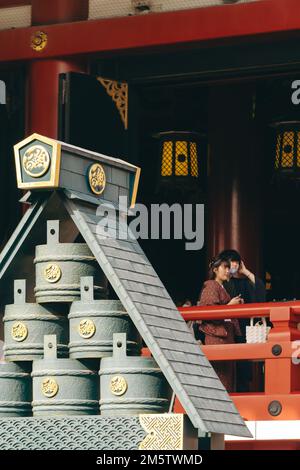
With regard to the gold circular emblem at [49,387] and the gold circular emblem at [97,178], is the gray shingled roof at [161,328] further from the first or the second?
the gold circular emblem at [49,387]

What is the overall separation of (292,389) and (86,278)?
120 inches

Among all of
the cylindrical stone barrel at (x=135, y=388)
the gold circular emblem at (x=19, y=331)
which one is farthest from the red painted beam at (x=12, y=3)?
the cylindrical stone barrel at (x=135, y=388)

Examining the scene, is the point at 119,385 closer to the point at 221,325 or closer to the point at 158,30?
the point at 221,325

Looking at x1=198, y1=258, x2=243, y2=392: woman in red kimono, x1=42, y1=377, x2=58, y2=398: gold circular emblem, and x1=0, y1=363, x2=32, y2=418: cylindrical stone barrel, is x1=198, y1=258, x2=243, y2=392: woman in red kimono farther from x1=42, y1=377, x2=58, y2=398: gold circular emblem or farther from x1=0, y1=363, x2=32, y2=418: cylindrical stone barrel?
x1=42, y1=377, x2=58, y2=398: gold circular emblem

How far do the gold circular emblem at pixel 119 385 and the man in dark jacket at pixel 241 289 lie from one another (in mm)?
3934

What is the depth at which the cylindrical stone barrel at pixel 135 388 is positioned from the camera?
8227 millimetres

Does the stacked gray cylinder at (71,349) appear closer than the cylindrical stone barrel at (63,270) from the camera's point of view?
Yes

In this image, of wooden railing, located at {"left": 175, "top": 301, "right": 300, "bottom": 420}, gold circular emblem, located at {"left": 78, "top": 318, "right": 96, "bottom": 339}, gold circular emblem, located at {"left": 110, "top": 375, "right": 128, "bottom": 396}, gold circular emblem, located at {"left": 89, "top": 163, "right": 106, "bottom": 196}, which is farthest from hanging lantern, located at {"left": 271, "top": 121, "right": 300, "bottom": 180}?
gold circular emblem, located at {"left": 110, "top": 375, "right": 128, "bottom": 396}

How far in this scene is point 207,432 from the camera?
7891 millimetres

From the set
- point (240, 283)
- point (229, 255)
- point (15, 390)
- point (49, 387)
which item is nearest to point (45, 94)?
point (229, 255)

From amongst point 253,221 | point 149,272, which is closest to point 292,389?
point 149,272

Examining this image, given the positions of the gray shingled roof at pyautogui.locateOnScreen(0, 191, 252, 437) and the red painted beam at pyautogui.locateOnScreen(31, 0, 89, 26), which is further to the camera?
the red painted beam at pyautogui.locateOnScreen(31, 0, 89, 26)

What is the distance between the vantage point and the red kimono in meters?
11.7

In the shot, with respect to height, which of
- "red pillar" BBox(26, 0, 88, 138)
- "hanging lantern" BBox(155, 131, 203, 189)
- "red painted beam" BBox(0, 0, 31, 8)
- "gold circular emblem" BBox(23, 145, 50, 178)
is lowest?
"gold circular emblem" BBox(23, 145, 50, 178)
